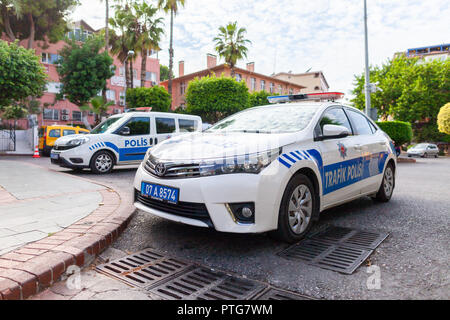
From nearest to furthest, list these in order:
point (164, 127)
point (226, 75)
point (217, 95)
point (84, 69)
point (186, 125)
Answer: point (164, 127) < point (186, 125) < point (84, 69) < point (217, 95) < point (226, 75)

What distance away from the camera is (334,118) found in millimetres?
4438

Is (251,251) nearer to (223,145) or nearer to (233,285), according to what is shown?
(233,285)

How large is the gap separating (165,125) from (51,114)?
28302 millimetres

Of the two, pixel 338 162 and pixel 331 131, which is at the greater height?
pixel 331 131

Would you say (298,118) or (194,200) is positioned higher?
(298,118)

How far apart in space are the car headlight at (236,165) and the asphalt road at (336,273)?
0.78m

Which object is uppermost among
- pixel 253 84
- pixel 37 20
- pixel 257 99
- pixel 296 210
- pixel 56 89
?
pixel 37 20

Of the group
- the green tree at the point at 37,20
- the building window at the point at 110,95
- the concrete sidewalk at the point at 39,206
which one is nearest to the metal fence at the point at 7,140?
the green tree at the point at 37,20

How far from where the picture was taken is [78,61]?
25938 mm

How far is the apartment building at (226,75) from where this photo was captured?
43562 mm

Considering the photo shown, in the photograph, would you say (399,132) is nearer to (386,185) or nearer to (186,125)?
(186,125)

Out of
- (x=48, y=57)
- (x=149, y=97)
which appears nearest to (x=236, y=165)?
(x=149, y=97)

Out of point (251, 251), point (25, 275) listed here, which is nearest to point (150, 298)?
point (25, 275)

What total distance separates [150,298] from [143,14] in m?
33.2
